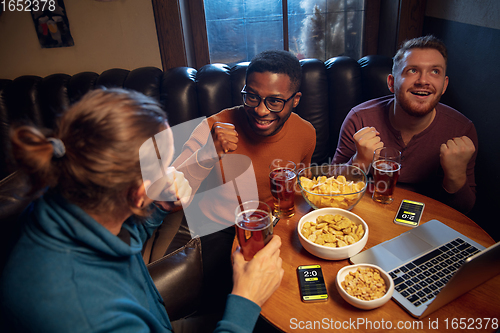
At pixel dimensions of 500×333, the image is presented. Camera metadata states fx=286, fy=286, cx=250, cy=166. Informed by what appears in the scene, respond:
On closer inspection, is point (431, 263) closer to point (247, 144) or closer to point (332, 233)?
point (332, 233)

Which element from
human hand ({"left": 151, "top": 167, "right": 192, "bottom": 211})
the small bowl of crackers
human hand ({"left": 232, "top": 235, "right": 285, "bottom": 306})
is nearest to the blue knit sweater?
human hand ({"left": 232, "top": 235, "right": 285, "bottom": 306})

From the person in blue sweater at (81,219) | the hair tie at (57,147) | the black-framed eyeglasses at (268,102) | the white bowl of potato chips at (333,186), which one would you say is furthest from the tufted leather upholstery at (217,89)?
the hair tie at (57,147)

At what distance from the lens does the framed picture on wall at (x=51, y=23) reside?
8.31ft

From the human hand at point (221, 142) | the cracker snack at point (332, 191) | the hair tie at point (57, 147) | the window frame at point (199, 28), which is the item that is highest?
the window frame at point (199, 28)

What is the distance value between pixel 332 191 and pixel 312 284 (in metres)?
0.40

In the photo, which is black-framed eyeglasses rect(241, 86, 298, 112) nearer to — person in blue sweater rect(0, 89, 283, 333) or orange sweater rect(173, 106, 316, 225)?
orange sweater rect(173, 106, 316, 225)

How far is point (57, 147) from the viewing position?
599 mm

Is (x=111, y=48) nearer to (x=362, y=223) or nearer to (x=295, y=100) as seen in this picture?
(x=295, y=100)

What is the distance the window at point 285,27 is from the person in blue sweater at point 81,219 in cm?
231

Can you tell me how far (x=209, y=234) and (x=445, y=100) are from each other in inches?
79.9

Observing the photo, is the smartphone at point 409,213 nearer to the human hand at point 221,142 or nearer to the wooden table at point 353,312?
the wooden table at point 353,312

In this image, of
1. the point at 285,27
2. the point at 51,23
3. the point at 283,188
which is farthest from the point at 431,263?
the point at 51,23

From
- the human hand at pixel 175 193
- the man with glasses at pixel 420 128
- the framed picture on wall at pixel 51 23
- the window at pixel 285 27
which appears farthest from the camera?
the window at pixel 285 27

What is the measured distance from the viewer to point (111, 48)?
268cm
